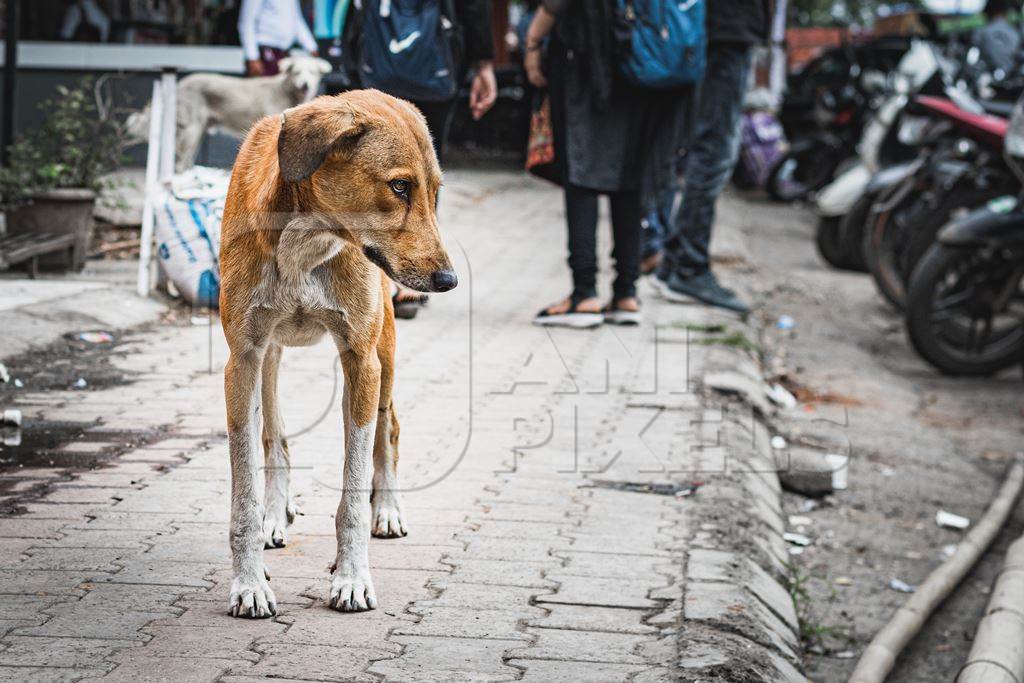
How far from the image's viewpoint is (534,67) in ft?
23.3

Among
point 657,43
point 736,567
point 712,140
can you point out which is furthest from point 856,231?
point 736,567

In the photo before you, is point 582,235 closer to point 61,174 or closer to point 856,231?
point 61,174

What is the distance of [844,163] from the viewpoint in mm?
16438

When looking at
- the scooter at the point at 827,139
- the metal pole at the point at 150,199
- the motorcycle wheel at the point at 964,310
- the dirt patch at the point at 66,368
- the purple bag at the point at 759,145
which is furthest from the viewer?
the purple bag at the point at 759,145

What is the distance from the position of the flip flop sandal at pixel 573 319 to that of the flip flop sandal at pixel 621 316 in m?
→ 0.07

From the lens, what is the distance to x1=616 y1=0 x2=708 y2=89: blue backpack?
678cm

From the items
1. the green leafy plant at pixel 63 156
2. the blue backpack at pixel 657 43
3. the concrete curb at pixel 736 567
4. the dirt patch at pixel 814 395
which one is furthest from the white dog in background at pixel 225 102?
the concrete curb at pixel 736 567

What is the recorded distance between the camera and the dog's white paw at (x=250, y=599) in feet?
10.4

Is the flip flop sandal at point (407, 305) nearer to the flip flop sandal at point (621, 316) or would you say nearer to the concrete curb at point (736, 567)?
the flip flop sandal at point (621, 316)

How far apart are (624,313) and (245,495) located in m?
4.41

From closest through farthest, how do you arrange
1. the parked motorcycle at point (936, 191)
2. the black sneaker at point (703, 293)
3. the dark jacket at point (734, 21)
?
1. the dark jacket at point (734, 21)
2. the black sneaker at point (703, 293)
3. the parked motorcycle at point (936, 191)

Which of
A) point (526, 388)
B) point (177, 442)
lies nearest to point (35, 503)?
point (177, 442)

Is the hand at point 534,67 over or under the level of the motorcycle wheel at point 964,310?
over

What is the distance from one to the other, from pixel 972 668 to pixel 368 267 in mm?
1894
